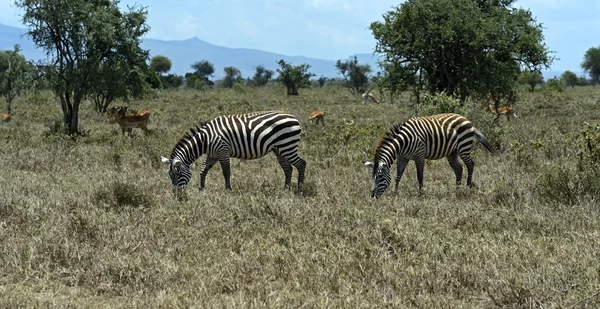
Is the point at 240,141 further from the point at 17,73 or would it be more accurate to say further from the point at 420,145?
the point at 17,73

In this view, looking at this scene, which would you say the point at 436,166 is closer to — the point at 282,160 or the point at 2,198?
the point at 282,160

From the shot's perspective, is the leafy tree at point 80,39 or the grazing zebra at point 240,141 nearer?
the grazing zebra at point 240,141

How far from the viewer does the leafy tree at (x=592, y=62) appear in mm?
84188

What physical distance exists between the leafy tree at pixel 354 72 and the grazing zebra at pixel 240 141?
5176 cm

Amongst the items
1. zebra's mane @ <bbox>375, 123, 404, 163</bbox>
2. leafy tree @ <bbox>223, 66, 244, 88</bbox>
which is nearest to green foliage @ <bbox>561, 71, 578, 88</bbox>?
leafy tree @ <bbox>223, 66, 244, 88</bbox>

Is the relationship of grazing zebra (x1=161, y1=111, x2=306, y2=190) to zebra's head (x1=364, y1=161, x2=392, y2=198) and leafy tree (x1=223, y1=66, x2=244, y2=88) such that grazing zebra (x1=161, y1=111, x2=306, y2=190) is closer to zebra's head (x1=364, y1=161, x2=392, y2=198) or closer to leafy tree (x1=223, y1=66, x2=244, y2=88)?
zebra's head (x1=364, y1=161, x2=392, y2=198)

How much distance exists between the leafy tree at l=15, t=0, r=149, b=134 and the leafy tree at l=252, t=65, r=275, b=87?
233 feet

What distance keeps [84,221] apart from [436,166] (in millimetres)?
8105

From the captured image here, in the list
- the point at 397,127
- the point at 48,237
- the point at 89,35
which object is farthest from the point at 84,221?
the point at 89,35

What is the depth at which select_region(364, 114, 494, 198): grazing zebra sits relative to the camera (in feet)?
31.2

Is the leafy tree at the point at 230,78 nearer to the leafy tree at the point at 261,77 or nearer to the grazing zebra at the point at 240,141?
the leafy tree at the point at 261,77

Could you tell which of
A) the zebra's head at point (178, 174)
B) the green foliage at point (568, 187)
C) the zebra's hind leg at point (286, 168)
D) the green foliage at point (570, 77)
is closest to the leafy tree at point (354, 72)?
the green foliage at point (570, 77)

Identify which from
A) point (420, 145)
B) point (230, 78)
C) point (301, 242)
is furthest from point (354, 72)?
point (301, 242)

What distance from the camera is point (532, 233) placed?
272 inches
